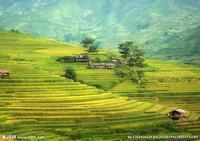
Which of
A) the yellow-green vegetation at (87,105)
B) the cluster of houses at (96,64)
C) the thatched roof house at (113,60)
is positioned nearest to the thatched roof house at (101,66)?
the cluster of houses at (96,64)

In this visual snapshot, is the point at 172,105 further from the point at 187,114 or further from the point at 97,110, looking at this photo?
the point at 97,110

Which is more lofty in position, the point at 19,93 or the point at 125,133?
the point at 19,93

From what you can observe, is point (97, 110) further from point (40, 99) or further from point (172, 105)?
point (172, 105)

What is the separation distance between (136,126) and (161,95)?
116 feet

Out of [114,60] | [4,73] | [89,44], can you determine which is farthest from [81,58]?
[4,73]

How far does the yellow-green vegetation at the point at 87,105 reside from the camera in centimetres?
7188

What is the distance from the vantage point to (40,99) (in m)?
82.0

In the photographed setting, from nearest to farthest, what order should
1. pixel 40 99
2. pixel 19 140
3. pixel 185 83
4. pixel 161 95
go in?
pixel 19 140
pixel 40 99
pixel 161 95
pixel 185 83

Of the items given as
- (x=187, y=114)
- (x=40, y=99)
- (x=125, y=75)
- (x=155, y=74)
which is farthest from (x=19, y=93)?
(x=155, y=74)

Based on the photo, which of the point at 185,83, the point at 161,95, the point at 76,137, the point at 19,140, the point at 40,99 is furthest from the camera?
the point at 185,83

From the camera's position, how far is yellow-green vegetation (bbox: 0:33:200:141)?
7188 centimetres

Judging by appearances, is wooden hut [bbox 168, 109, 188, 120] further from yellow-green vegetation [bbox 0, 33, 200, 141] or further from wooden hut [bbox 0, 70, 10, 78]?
wooden hut [bbox 0, 70, 10, 78]

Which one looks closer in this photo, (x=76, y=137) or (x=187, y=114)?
(x=76, y=137)

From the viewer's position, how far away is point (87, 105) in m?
82.6
